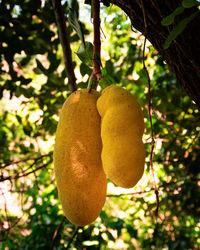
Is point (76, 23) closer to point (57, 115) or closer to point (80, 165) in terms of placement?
point (80, 165)

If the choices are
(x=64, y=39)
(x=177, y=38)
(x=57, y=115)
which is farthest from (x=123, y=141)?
(x=57, y=115)

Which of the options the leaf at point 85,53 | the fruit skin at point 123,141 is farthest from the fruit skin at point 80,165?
the leaf at point 85,53

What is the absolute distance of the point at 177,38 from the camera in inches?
29.9

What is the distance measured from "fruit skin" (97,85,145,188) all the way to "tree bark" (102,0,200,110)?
185 millimetres

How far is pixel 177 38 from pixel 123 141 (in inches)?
13.3

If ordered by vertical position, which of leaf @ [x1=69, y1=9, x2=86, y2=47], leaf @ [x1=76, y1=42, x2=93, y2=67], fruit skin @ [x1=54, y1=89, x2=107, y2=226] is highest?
leaf @ [x1=69, y1=9, x2=86, y2=47]

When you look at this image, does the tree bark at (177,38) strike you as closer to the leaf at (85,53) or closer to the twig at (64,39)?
the leaf at (85,53)

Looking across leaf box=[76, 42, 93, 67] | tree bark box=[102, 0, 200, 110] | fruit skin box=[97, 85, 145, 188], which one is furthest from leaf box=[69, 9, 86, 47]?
fruit skin box=[97, 85, 145, 188]

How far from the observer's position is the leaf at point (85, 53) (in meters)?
0.95

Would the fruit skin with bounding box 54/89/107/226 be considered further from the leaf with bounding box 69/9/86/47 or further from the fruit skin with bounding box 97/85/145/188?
the leaf with bounding box 69/9/86/47

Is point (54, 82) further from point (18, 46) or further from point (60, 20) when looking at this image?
point (60, 20)

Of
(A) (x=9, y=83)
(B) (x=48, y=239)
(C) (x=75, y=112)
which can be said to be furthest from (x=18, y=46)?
(B) (x=48, y=239)

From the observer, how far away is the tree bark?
29.5 inches

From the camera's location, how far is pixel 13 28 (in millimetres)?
1759
